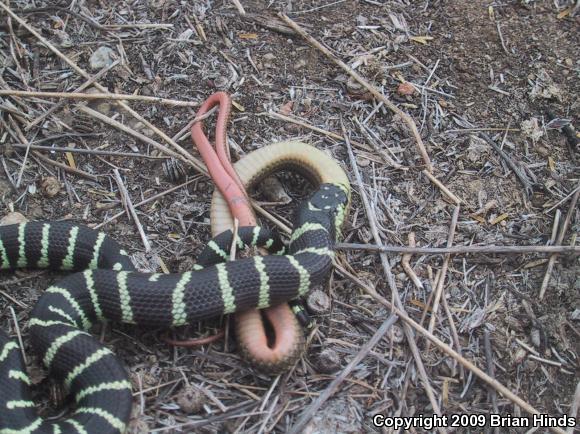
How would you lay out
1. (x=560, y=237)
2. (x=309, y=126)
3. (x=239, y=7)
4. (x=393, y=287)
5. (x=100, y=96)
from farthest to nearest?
1. (x=239, y=7)
2. (x=309, y=126)
3. (x=100, y=96)
4. (x=560, y=237)
5. (x=393, y=287)

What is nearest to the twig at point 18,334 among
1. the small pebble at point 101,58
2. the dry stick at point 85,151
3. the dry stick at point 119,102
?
the dry stick at point 85,151

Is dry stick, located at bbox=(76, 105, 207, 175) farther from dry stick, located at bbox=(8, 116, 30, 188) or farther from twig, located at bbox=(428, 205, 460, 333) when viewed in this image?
twig, located at bbox=(428, 205, 460, 333)

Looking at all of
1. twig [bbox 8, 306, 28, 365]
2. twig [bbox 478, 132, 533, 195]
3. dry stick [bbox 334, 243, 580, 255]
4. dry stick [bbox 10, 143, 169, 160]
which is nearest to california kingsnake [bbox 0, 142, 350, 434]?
twig [bbox 8, 306, 28, 365]

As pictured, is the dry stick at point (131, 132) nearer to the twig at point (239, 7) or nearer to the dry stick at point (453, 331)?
the twig at point (239, 7)

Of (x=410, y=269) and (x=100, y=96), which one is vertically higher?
(x=100, y=96)

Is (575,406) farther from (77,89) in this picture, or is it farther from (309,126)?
(77,89)

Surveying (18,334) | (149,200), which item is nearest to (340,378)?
(149,200)

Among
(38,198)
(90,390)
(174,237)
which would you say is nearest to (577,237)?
(174,237)
